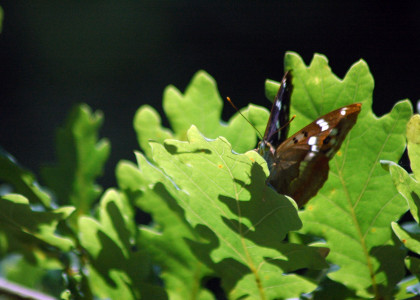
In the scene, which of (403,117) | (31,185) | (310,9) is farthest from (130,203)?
(310,9)

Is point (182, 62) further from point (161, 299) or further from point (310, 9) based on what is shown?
point (161, 299)

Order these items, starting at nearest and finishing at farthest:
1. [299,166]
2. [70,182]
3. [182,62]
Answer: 1. [299,166]
2. [70,182]
3. [182,62]

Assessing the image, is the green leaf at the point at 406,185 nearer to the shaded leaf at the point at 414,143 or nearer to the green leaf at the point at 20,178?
the shaded leaf at the point at 414,143

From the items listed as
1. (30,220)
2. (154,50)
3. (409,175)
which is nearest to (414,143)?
(409,175)

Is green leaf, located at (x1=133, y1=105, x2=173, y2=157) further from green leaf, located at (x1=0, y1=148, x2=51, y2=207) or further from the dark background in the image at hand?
the dark background

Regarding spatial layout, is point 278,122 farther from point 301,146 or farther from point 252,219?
point 252,219

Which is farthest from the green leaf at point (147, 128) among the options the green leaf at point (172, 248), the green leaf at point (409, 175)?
the green leaf at point (409, 175)
